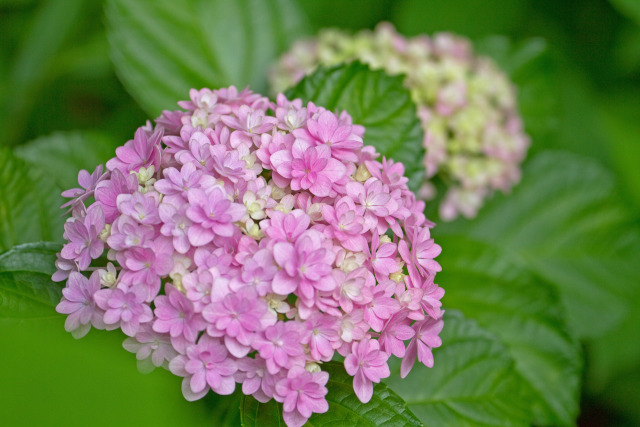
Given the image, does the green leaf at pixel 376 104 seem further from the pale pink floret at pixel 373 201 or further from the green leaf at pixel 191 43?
the green leaf at pixel 191 43

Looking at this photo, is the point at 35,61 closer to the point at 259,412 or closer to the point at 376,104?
the point at 376,104

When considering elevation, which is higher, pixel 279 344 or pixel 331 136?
pixel 331 136

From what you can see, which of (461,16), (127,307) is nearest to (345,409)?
(127,307)

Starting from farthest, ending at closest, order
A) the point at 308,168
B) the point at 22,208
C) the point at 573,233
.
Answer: the point at 573,233
the point at 22,208
the point at 308,168

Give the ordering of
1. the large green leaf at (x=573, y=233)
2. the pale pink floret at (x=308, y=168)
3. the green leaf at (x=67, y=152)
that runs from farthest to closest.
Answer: the large green leaf at (x=573, y=233) < the green leaf at (x=67, y=152) < the pale pink floret at (x=308, y=168)

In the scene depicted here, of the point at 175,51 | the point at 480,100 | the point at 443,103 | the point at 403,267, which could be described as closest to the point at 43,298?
the point at 403,267

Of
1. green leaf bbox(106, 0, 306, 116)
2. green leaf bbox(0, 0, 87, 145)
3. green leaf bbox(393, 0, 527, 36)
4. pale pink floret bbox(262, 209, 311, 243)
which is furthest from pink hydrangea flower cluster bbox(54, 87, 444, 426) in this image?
green leaf bbox(393, 0, 527, 36)

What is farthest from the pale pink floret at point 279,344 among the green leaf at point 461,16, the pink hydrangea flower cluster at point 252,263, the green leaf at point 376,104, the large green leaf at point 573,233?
the green leaf at point 461,16

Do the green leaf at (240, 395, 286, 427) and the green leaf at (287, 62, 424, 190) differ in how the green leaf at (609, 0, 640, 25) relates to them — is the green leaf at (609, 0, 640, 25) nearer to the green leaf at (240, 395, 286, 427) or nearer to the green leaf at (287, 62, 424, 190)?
the green leaf at (287, 62, 424, 190)
